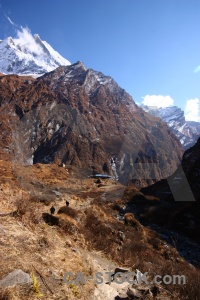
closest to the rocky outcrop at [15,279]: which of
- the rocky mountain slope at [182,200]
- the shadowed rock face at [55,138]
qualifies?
the rocky mountain slope at [182,200]

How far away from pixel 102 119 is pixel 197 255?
573ft

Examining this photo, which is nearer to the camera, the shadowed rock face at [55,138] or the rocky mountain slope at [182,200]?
the rocky mountain slope at [182,200]

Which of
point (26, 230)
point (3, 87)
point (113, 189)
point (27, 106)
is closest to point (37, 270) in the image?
point (26, 230)

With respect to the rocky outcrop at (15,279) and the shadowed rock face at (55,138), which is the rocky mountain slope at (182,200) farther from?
the shadowed rock face at (55,138)

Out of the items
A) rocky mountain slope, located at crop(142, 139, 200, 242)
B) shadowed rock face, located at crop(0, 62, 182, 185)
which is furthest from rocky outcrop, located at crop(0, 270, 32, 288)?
shadowed rock face, located at crop(0, 62, 182, 185)

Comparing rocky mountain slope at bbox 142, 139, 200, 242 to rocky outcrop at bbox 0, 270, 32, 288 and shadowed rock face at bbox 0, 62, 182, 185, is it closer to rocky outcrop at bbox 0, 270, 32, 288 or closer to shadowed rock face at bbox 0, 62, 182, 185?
rocky outcrop at bbox 0, 270, 32, 288

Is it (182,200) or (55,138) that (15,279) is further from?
(55,138)

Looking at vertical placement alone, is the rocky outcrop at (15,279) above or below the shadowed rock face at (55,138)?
below

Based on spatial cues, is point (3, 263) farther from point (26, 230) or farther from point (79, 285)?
point (26, 230)

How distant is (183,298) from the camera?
241 inches

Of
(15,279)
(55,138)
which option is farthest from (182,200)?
(55,138)

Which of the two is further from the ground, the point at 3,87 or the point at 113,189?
the point at 3,87

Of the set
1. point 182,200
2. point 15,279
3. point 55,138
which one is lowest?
point 182,200

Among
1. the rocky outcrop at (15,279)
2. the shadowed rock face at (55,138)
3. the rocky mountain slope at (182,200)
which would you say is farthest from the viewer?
the shadowed rock face at (55,138)
